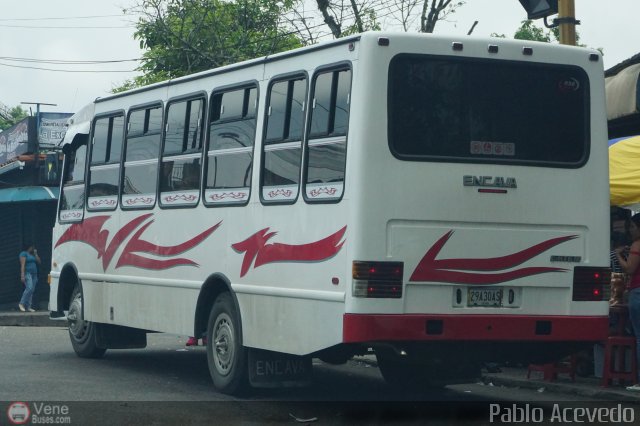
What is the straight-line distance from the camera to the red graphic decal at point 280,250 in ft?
33.1

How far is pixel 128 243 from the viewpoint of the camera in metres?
14.2

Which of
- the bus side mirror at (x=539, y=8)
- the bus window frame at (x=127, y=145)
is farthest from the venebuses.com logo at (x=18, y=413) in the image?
the bus side mirror at (x=539, y=8)

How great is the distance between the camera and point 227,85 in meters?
12.2

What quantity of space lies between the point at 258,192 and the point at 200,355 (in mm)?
6041

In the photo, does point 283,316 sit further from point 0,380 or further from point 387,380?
point 0,380

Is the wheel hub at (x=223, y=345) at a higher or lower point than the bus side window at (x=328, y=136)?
lower

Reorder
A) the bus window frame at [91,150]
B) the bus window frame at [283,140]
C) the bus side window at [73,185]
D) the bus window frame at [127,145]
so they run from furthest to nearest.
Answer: the bus side window at [73,185]
the bus window frame at [91,150]
the bus window frame at [127,145]
the bus window frame at [283,140]

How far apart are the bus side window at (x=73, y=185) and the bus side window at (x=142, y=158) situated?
5.14 feet

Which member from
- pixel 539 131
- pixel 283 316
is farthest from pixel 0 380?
pixel 539 131

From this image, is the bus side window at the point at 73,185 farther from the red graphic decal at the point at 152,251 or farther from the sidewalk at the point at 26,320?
the sidewalk at the point at 26,320

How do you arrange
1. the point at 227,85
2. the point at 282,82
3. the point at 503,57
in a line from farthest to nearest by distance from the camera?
the point at 227,85 → the point at 282,82 → the point at 503,57

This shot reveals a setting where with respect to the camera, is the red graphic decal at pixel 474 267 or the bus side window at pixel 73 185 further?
the bus side window at pixel 73 185

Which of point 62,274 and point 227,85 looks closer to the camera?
point 227,85

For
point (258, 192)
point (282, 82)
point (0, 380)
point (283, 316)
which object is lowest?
point (0, 380)
